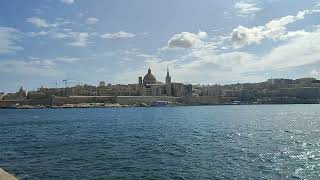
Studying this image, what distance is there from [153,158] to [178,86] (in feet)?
478

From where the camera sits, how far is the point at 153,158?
19.9m

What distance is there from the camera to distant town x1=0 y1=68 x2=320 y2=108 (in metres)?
144

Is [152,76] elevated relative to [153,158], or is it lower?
elevated

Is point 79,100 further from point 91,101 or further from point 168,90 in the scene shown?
point 168,90

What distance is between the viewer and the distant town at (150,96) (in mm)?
144250

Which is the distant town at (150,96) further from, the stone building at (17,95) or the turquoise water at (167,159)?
the turquoise water at (167,159)

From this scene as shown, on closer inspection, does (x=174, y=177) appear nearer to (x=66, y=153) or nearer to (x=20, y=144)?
(x=66, y=153)

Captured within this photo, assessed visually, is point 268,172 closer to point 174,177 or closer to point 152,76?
point 174,177

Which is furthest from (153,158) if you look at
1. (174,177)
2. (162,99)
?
(162,99)

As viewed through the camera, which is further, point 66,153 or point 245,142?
point 245,142

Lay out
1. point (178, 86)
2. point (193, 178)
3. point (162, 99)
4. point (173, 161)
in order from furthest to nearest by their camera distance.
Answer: point (178, 86) < point (162, 99) < point (173, 161) < point (193, 178)

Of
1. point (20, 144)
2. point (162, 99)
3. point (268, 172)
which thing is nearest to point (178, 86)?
point (162, 99)

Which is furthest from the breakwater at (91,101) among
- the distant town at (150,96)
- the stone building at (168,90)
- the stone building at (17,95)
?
the stone building at (17,95)

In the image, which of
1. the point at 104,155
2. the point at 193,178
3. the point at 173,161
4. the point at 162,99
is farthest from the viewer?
the point at 162,99
